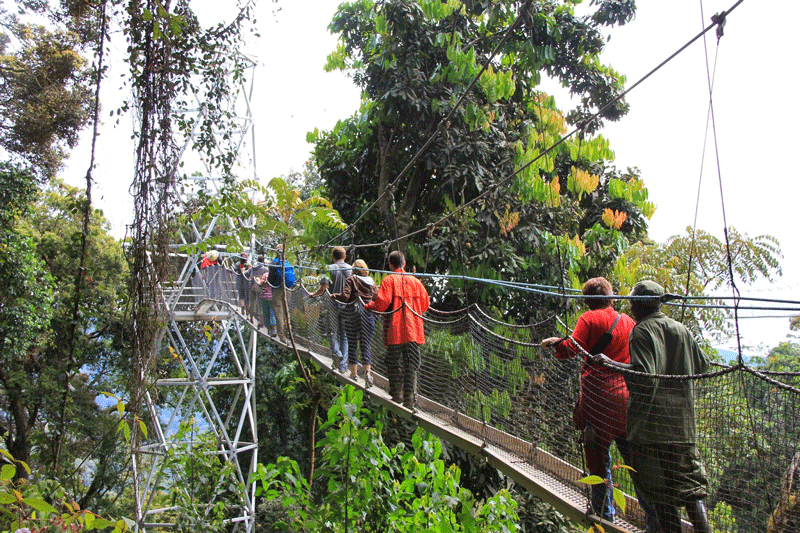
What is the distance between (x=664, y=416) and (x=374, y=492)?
4.48 ft

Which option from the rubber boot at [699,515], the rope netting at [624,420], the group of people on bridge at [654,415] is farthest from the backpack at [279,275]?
the rubber boot at [699,515]

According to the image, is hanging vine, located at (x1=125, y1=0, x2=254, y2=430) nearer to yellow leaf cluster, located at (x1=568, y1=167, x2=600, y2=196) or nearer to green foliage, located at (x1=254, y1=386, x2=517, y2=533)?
green foliage, located at (x1=254, y1=386, x2=517, y2=533)

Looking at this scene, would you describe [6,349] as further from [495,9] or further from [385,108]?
[495,9]

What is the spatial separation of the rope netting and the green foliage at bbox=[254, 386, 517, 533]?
16.2 inches

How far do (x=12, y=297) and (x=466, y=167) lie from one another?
657 centimetres

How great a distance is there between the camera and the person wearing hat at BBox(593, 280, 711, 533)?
210cm

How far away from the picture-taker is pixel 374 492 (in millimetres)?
2852

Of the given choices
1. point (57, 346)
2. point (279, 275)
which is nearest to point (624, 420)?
point (279, 275)

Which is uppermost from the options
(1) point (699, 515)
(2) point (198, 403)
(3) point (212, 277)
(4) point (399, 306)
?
(3) point (212, 277)

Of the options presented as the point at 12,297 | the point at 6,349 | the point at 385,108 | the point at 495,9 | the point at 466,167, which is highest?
the point at 495,9

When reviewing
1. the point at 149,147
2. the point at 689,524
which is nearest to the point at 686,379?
the point at 689,524

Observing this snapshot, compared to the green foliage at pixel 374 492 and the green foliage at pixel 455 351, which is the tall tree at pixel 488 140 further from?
the green foliage at pixel 374 492

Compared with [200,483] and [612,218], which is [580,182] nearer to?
[612,218]

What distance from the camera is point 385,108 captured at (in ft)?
25.1
